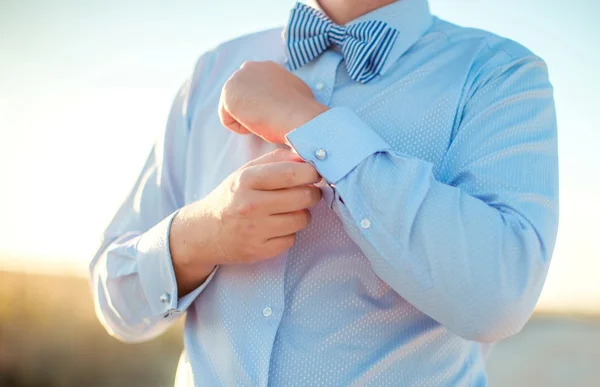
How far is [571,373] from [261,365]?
29.5ft

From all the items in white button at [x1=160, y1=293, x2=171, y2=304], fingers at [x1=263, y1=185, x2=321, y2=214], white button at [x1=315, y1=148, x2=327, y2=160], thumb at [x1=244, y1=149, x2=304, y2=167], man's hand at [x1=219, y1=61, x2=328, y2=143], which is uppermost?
man's hand at [x1=219, y1=61, x2=328, y2=143]

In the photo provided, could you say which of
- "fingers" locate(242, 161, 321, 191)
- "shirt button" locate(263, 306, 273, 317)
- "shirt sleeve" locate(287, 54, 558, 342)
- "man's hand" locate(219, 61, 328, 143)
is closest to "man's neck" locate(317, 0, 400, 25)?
"man's hand" locate(219, 61, 328, 143)

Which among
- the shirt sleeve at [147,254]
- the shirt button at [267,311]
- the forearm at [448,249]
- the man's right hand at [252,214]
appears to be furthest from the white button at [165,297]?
the forearm at [448,249]

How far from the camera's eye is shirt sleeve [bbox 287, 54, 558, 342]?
1.07 m

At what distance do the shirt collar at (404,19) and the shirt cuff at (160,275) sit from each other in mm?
591

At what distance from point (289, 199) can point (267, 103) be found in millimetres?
217

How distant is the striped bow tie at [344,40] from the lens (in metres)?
1.41

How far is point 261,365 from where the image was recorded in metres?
1.27

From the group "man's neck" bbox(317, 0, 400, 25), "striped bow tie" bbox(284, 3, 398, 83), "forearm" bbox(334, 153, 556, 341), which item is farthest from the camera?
"man's neck" bbox(317, 0, 400, 25)

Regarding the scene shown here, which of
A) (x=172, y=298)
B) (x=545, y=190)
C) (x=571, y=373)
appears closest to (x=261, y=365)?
(x=172, y=298)

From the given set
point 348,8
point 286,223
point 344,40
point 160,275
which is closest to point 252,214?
point 286,223

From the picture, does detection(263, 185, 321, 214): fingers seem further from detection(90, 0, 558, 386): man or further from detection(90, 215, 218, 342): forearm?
detection(90, 215, 218, 342): forearm

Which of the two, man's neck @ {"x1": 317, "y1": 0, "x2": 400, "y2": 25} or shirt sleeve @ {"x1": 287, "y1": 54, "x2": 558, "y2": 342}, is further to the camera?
A: man's neck @ {"x1": 317, "y1": 0, "x2": 400, "y2": 25}

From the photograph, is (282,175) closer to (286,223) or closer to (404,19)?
(286,223)
